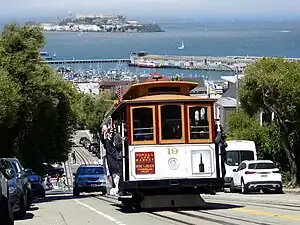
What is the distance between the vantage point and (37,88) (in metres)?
36.0

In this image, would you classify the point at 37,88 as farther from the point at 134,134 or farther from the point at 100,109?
the point at 100,109

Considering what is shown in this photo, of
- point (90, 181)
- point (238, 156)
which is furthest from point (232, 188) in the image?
point (90, 181)

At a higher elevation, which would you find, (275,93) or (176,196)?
(275,93)

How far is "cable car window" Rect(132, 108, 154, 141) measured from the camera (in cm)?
2170

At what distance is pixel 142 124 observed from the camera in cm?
2183

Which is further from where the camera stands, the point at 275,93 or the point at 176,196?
the point at 275,93

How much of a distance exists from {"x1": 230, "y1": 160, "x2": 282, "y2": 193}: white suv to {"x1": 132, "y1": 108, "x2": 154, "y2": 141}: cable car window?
43.6 feet

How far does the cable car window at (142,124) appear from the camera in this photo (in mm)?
21703


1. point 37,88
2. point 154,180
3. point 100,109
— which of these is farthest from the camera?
point 100,109

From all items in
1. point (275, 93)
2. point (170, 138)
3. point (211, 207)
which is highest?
point (275, 93)

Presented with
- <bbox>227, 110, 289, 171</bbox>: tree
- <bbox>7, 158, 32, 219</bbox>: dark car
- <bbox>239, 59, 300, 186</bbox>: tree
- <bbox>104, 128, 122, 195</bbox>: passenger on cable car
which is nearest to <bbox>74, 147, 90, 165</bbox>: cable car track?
<bbox>227, 110, 289, 171</bbox>: tree

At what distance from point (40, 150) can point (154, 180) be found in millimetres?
29139

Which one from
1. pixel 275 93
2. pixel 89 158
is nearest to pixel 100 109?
pixel 89 158

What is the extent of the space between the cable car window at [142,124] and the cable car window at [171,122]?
0.32 meters
